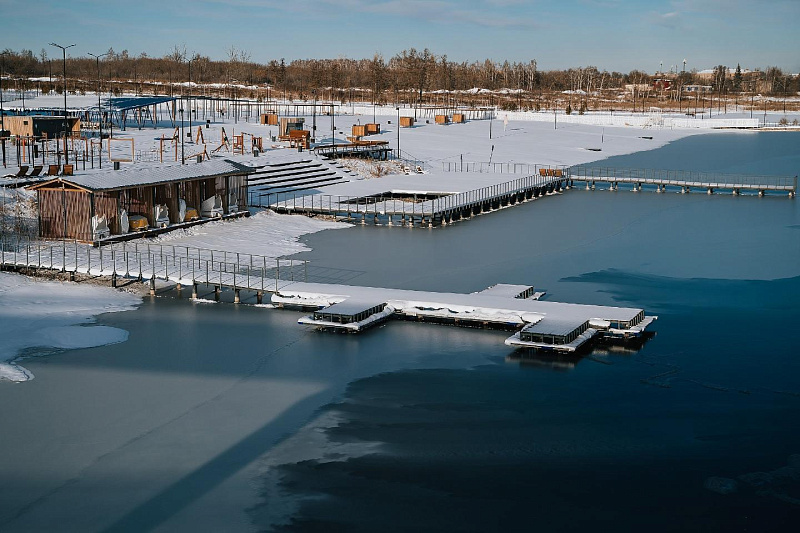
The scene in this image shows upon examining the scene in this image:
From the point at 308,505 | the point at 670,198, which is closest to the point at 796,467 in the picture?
the point at 308,505

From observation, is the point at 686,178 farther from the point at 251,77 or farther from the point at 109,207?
the point at 251,77

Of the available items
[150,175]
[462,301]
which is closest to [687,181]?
[150,175]

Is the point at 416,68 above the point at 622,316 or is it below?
above

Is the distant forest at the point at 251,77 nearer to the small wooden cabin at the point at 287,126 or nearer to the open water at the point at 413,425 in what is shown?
the small wooden cabin at the point at 287,126

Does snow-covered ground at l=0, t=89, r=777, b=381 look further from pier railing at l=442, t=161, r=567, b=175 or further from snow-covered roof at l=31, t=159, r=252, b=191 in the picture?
snow-covered roof at l=31, t=159, r=252, b=191

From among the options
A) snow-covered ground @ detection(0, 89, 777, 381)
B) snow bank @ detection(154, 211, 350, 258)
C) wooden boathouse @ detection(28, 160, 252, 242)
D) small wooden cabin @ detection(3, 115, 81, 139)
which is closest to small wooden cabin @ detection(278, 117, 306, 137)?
snow-covered ground @ detection(0, 89, 777, 381)

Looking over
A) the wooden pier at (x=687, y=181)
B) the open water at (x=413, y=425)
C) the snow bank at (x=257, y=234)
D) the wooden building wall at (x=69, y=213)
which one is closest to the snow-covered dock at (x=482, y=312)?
the open water at (x=413, y=425)

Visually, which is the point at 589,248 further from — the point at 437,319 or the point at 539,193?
the point at 539,193
